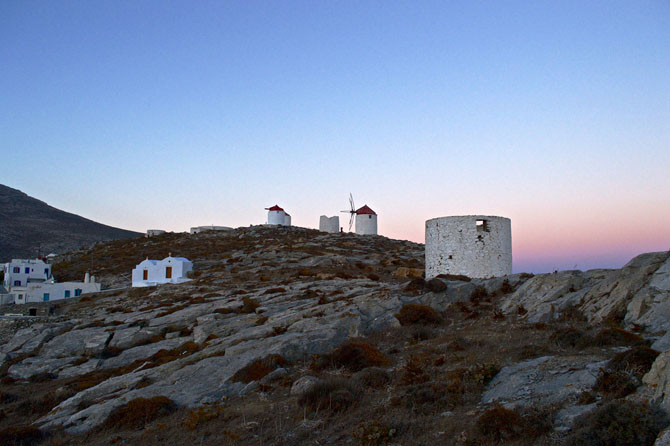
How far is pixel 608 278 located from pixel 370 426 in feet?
49.2

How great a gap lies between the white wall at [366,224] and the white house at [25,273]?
57.5 m

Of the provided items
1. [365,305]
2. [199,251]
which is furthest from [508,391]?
[199,251]

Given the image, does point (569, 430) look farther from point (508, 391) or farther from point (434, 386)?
point (434, 386)

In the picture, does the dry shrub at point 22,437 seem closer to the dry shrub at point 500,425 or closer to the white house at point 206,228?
the dry shrub at point 500,425

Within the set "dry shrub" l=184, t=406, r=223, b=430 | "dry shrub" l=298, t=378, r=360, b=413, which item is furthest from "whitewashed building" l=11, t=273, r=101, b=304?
"dry shrub" l=298, t=378, r=360, b=413

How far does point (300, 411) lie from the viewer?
1220 centimetres

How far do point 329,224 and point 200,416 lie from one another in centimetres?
9352

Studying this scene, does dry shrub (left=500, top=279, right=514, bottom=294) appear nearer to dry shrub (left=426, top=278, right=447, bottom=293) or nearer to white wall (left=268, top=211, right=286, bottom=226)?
dry shrub (left=426, top=278, right=447, bottom=293)

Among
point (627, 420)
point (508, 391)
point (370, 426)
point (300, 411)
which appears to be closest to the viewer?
point (627, 420)

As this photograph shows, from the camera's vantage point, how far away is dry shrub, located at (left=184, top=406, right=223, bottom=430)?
A: 40.6 feet

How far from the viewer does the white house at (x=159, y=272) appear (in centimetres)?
5572

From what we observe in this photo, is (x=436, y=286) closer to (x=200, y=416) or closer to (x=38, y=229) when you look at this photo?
(x=200, y=416)

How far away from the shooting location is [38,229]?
126812 mm

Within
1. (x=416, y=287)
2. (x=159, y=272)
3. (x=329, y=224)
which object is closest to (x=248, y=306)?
(x=416, y=287)
